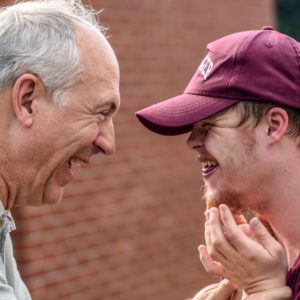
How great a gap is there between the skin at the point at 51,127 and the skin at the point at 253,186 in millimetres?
407

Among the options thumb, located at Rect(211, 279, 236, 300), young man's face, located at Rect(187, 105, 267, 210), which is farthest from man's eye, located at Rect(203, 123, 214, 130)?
thumb, located at Rect(211, 279, 236, 300)

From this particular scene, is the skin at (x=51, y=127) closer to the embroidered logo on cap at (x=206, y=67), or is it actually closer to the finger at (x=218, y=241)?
the embroidered logo on cap at (x=206, y=67)

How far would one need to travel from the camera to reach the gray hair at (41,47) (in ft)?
9.55

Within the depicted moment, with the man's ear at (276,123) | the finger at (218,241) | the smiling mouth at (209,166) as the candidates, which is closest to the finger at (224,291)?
the finger at (218,241)

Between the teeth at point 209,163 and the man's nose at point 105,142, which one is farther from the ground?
the man's nose at point 105,142

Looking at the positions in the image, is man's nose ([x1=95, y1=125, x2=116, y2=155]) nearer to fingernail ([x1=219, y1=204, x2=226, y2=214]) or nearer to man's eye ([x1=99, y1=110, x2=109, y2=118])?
man's eye ([x1=99, y1=110, x2=109, y2=118])

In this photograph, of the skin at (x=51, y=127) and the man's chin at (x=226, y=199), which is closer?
the skin at (x=51, y=127)

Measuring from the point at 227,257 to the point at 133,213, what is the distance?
4348mm

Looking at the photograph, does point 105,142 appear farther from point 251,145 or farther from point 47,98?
point 251,145

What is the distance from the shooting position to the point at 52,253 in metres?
6.47

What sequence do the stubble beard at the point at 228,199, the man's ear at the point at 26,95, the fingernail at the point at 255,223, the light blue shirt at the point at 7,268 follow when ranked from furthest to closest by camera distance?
1. the stubble beard at the point at 228,199
2. the fingernail at the point at 255,223
3. the man's ear at the point at 26,95
4. the light blue shirt at the point at 7,268

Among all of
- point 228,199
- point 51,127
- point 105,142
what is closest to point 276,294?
point 228,199

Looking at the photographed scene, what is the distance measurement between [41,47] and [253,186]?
2.83 ft

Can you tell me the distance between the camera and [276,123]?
304 centimetres
